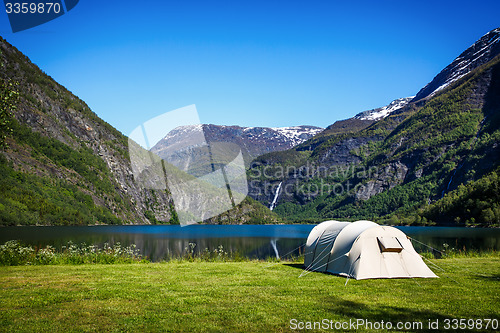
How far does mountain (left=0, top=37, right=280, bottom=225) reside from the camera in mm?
118000

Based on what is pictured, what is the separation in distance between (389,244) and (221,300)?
762cm

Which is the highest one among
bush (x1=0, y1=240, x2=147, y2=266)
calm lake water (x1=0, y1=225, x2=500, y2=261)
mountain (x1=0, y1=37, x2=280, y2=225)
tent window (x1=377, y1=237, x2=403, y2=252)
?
mountain (x1=0, y1=37, x2=280, y2=225)

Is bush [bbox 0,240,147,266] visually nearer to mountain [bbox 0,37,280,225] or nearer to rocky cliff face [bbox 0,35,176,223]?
mountain [bbox 0,37,280,225]

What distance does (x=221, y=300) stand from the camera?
9773 mm

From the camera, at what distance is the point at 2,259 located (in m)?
17.3

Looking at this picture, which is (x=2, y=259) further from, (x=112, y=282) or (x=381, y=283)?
(x=381, y=283)

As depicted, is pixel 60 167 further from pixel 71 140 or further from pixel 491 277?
pixel 491 277

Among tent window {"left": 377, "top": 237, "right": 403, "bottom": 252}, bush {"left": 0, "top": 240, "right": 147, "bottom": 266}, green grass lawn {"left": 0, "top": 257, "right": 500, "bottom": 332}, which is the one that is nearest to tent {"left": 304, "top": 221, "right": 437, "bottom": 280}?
tent window {"left": 377, "top": 237, "right": 403, "bottom": 252}

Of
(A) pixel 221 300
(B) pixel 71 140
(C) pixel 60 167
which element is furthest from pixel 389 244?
(B) pixel 71 140

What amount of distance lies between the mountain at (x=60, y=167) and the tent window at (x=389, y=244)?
361 feet

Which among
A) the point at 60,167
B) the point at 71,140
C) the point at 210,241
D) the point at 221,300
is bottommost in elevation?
the point at 210,241

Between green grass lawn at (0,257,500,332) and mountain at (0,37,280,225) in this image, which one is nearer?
green grass lawn at (0,257,500,332)

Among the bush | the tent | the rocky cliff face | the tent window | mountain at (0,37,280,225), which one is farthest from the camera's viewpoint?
the rocky cliff face

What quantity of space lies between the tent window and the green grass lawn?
128cm
